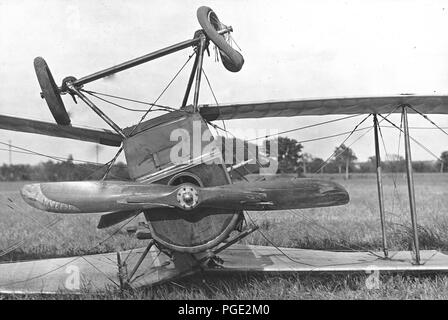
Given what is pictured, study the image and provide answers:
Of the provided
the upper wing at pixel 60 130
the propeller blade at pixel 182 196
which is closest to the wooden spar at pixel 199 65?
the propeller blade at pixel 182 196

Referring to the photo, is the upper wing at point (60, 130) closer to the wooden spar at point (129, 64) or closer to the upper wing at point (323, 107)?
the wooden spar at point (129, 64)

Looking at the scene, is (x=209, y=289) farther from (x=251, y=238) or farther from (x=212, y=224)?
(x=251, y=238)

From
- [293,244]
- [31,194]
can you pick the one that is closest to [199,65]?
[31,194]

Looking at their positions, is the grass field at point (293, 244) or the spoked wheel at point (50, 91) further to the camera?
the grass field at point (293, 244)

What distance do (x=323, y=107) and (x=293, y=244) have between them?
14.4 ft

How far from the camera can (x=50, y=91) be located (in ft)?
18.9

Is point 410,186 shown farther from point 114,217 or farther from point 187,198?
point 114,217

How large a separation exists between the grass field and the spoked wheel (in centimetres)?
199

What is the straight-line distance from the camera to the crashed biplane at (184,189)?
551 cm

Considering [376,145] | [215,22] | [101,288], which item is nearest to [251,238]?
[376,145]

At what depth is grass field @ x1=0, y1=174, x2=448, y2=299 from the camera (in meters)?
6.32

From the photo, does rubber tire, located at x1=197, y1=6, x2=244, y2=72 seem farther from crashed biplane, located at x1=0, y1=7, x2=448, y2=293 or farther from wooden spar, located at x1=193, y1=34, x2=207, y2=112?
wooden spar, located at x1=193, y1=34, x2=207, y2=112

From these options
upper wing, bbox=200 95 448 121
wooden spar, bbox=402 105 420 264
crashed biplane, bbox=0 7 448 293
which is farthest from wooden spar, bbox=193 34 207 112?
wooden spar, bbox=402 105 420 264

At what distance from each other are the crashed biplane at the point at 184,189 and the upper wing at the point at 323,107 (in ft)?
0.05
